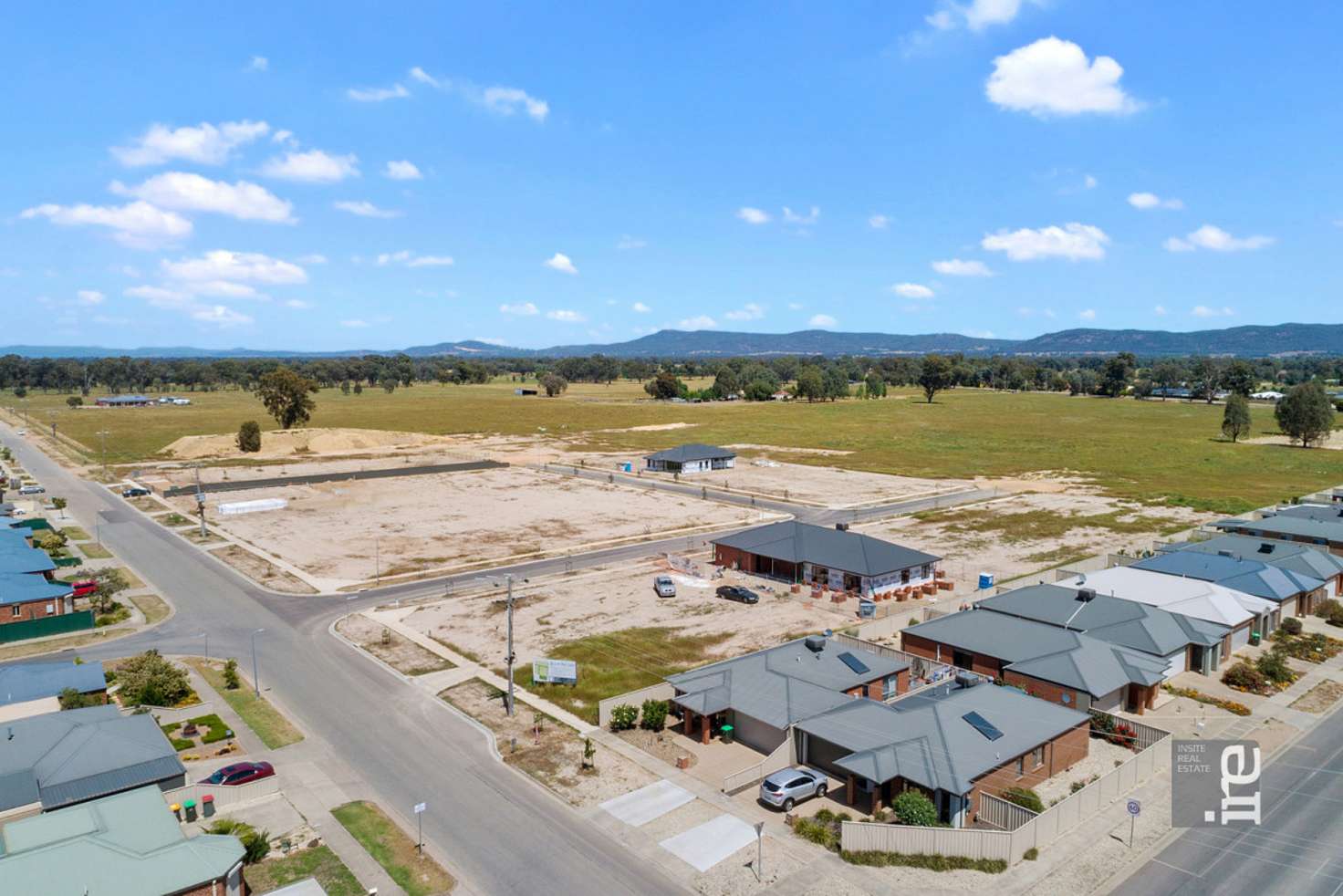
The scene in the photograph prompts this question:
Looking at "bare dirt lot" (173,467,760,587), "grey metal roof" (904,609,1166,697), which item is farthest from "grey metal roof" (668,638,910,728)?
"bare dirt lot" (173,467,760,587)

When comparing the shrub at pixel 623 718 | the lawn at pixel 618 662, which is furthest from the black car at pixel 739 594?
the shrub at pixel 623 718

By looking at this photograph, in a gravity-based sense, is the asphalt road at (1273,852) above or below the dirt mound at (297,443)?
below

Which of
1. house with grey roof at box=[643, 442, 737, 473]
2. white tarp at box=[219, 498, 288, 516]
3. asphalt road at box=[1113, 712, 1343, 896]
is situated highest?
house with grey roof at box=[643, 442, 737, 473]

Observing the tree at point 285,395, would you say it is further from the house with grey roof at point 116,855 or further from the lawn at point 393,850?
the house with grey roof at point 116,855

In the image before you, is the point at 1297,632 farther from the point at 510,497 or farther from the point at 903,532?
the point at 510,497

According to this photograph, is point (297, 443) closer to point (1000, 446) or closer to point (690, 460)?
point (690, 460)

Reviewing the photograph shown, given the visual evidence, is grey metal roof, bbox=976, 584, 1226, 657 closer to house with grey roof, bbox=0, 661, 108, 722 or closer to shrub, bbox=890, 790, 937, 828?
shrub, bbox=890, 790, 937, 828

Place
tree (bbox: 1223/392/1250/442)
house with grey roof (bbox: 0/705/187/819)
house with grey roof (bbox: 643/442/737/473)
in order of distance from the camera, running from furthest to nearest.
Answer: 1. tree (bbox: 1223/392/1250/442)
2. house with grey roof (bbox: 643/442/737/473)
3. house with grey roof (bbox: 0/705/187/819)

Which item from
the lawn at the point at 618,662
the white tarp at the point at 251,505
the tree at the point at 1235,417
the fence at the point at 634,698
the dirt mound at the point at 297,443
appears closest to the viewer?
the fence at the point at 634,698
